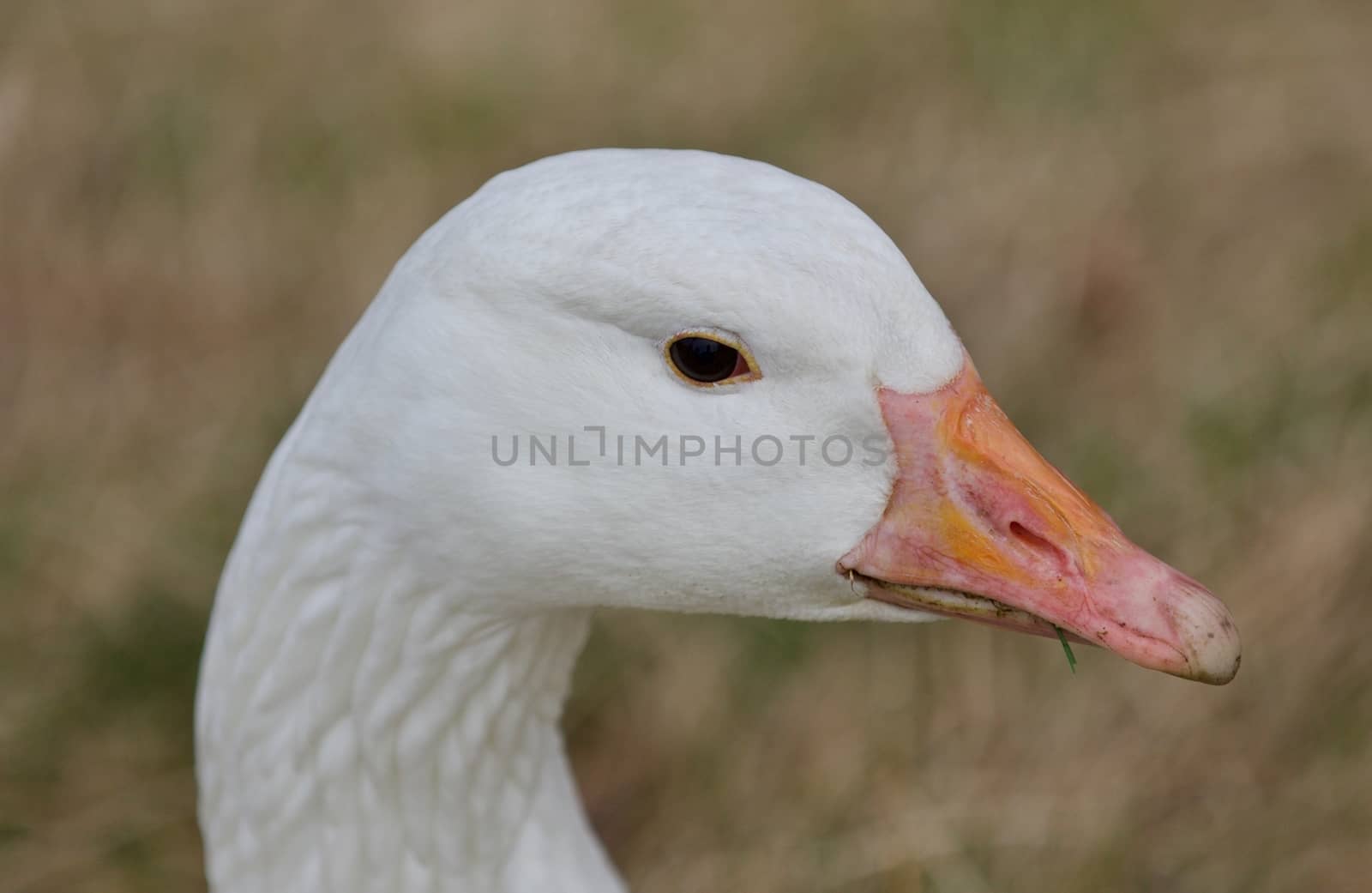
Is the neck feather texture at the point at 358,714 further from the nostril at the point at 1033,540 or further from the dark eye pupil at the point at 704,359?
the nostril at the point at 1033,540

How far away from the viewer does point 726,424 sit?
5.94ft

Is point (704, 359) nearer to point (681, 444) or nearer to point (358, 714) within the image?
point (681, 444)

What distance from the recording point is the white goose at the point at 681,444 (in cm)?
177

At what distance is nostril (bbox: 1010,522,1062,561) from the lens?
5.97 feet

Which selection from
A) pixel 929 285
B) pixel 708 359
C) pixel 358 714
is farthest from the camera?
pixel 929 285

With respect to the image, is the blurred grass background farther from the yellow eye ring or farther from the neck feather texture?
the yellow eye ring

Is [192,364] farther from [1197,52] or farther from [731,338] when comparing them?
[1197,52]

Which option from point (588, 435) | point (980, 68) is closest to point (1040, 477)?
point (588, 435)

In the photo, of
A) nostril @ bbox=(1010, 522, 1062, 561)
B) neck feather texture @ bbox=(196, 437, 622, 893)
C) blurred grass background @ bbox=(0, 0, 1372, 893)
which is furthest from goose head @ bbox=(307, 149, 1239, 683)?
blurred grass background @ bbox=(0, 0, 1372, 893)

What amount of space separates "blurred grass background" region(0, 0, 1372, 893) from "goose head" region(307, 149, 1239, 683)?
6.14 ft

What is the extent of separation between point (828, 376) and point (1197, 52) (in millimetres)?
4633

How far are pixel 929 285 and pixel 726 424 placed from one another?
3.20 m

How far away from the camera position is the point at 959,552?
1.84 m
